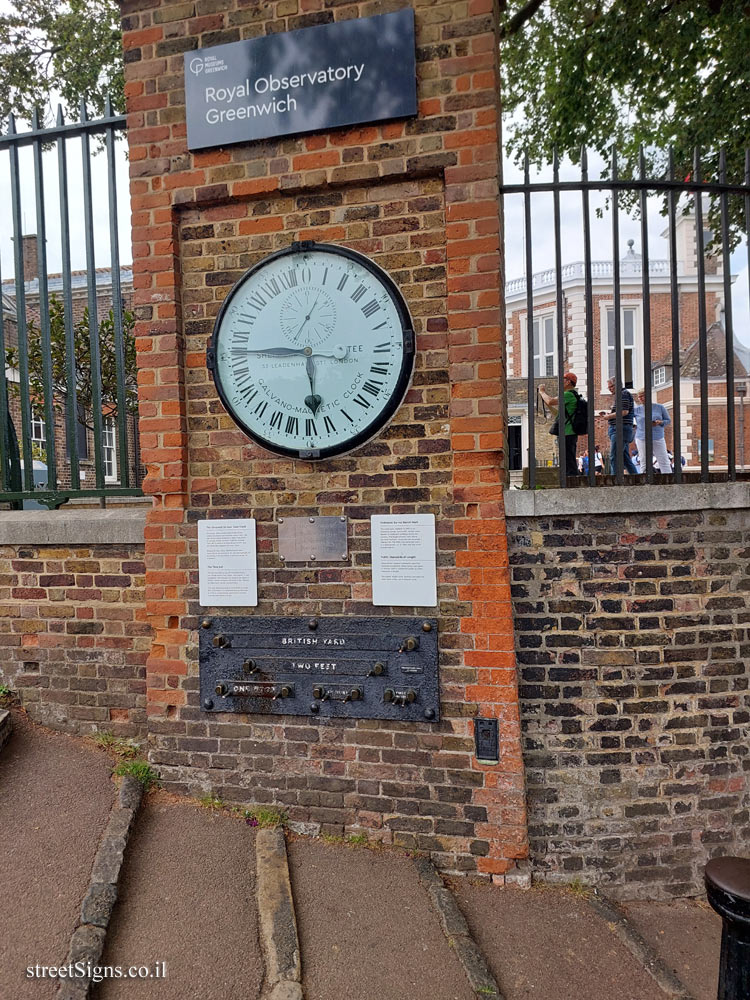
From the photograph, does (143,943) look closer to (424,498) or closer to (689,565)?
(424,498)

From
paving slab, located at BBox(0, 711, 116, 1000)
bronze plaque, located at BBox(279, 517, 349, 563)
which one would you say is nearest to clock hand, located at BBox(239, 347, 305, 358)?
bronze plaque, located at BBox(279, 517, 349, 563)

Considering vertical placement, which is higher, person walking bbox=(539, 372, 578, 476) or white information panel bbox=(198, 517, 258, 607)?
person walking bbox=(539, 372, 578, 476)

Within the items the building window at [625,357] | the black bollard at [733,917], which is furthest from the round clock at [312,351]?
the building window at [625,357]

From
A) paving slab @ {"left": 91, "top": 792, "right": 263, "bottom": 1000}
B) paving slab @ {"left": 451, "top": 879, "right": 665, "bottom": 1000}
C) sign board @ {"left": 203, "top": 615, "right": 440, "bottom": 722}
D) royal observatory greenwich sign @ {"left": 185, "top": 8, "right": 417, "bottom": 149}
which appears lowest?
paving slab @ {"left": 451, "top": 879, "right": 665, "bottom": 1000}

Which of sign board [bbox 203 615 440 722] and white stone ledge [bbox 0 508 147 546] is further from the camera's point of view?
white stone ledge [bbox 0 508 147 546]

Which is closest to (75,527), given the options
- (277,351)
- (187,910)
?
(277,351)

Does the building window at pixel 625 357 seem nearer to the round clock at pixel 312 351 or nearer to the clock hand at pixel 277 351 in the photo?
the round clock at pixel 312 351

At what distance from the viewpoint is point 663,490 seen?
313 cm

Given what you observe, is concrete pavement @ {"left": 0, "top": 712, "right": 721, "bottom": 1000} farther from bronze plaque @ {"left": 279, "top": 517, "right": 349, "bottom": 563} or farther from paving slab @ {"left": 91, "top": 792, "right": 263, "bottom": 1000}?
bronze plaque @ {"left": 279, "top": 517, "right": 349, "bottom": 563}

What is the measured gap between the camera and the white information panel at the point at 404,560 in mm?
3074

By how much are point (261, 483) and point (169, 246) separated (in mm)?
1326

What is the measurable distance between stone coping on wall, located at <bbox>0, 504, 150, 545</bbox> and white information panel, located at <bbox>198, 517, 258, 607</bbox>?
1.44 ft

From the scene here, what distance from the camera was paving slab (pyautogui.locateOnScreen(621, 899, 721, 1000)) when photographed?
8.87 feet

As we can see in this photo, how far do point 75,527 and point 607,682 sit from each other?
298 centimetres
